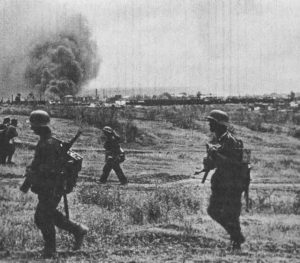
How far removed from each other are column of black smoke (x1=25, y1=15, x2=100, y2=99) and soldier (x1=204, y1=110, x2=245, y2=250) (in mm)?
57597

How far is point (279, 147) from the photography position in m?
33.5

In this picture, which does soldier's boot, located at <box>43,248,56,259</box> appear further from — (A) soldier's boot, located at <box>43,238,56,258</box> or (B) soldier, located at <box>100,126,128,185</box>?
(B) soldier, located at <box>100,126,128,185</box>

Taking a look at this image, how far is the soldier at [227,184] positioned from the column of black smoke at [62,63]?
57597 mm

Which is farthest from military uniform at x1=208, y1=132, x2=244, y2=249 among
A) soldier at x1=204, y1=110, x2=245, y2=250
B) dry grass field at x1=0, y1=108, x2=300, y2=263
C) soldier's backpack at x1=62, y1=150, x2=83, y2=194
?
soldier's backpack at x1=62, y1=150, x2=83, y2=194

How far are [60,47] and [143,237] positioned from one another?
59859 millimetres

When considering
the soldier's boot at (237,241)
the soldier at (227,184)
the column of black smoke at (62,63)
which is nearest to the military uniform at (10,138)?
the soldier at (227,184)

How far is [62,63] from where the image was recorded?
65.9 m

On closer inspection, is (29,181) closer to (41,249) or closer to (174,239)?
(41,249)

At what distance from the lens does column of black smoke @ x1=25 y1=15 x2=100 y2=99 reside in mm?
65688

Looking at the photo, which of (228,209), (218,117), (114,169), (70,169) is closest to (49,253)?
(70,169)

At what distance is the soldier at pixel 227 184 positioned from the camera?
7.20m

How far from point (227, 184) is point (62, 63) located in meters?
60.2

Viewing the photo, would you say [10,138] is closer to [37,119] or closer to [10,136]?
[10,136]

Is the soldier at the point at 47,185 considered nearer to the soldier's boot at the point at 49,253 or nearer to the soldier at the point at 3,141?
the soldier's boot at the point at 49,253
